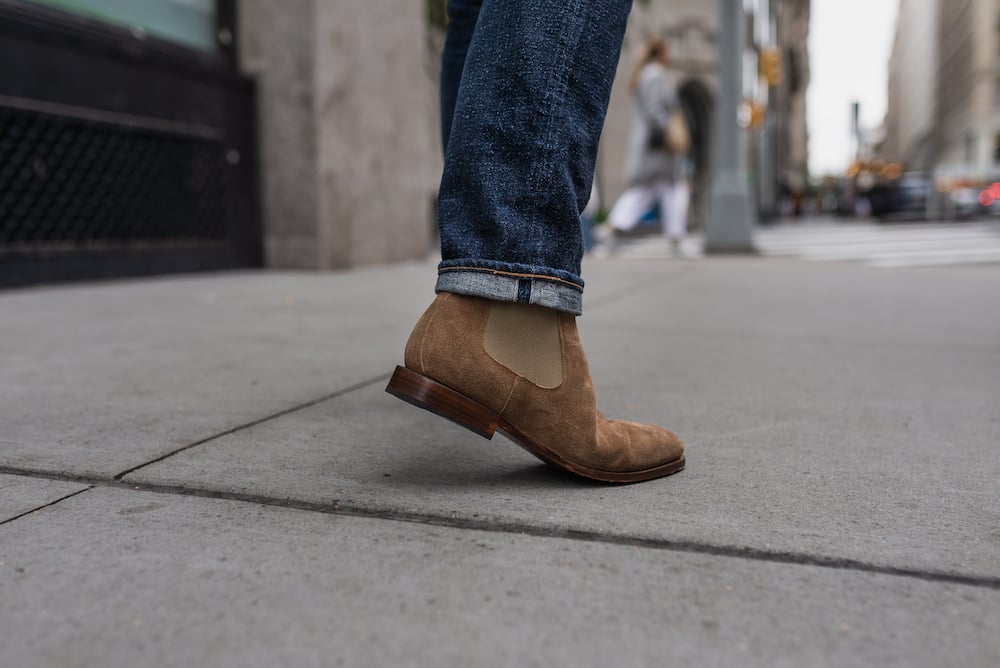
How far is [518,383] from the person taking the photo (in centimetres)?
145

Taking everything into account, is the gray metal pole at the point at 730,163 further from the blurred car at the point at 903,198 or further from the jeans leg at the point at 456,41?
the blurred car at the point at 903,198

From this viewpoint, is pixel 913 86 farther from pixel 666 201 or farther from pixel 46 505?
pixel 46 505

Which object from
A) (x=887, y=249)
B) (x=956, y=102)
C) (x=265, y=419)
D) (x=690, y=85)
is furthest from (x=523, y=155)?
(x=956, y=102)

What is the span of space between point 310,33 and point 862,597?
5808mm

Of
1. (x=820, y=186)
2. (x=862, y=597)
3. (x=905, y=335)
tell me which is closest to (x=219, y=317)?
(x=905, y=335)

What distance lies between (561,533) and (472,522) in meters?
0.13

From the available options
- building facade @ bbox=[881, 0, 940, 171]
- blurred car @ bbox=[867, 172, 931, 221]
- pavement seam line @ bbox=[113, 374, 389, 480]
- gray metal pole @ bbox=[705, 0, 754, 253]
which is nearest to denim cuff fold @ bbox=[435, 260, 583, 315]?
pavement seam line @ bbox=[113, 374, 389, 480]

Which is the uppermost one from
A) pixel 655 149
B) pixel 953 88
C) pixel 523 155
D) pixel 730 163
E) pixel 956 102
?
pixel 953 88

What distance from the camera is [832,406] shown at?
2193 millimetres

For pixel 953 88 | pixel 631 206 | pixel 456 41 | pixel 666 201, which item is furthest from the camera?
pixel 953 88

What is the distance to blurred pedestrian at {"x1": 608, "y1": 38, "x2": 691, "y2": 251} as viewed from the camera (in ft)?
28.8

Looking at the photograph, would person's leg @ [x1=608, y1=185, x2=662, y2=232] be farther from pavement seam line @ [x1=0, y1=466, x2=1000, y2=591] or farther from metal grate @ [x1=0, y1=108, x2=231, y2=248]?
pavement seam line @ [x1=0, y1=466, x2=1000, y2=591]

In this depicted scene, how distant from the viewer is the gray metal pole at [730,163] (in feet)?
30.6

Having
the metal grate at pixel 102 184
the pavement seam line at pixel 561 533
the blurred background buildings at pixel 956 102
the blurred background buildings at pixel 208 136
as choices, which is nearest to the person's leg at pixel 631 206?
the blurred background buildings at pixel 208 136
